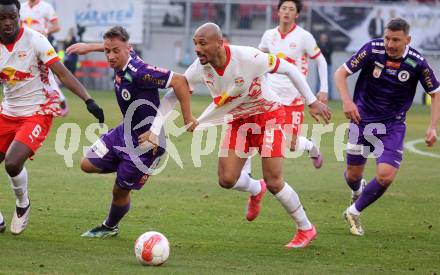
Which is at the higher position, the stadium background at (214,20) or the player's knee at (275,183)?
the player's knee at (275,183)

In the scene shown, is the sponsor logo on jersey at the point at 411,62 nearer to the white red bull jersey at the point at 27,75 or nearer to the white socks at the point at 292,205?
the white socks at the point at 292,205

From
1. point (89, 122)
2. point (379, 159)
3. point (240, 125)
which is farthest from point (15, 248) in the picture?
point (89, 122)

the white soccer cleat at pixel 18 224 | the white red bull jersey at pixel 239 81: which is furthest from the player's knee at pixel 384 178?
the white soccer cleat at pixel 18 224

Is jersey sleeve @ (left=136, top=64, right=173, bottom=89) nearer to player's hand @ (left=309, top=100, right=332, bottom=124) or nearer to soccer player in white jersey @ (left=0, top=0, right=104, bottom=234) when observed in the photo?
soccer player in white jersey @ (left=0, top=0, right=104, bottom=234)

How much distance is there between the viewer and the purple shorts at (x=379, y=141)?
35.2 ft

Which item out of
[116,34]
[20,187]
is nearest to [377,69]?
[116,34]

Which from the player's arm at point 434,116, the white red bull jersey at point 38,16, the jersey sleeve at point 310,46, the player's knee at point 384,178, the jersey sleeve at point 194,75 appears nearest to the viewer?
the jersey sleeve at point 194,75

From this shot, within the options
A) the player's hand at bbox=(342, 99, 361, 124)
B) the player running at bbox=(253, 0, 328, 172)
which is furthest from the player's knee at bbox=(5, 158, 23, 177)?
the player running at bbox=(253, 0, 328, 172)

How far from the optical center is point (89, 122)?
73.4 ft

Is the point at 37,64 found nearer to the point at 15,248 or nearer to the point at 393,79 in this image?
the point at 15,248

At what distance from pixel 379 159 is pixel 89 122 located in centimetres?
1253

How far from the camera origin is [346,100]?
413 inches

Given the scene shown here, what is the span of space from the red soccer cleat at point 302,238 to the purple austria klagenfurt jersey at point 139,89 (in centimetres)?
183

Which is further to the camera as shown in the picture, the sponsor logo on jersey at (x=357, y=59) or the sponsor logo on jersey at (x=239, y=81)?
the sponsor logo on jersey at (x=357, y=59)
